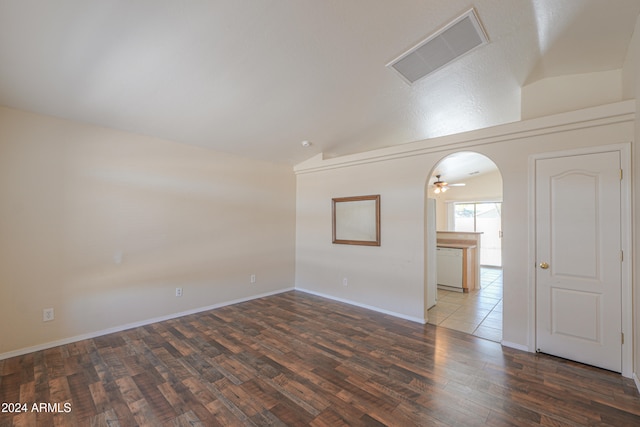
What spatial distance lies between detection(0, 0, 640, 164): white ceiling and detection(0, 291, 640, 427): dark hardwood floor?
102 inches

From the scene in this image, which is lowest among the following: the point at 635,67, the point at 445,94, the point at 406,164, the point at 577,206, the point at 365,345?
the point at 365,345

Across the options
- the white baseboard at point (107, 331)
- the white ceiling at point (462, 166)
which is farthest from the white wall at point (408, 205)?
the white ceiling at point (462, 166)

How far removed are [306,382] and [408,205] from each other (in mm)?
2569

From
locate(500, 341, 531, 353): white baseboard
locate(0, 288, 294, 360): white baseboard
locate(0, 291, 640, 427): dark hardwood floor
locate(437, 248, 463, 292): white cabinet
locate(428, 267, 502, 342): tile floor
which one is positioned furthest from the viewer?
locate(437, 248, 463, 292): white cabinet

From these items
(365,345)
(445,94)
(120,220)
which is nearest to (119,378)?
(120,220)

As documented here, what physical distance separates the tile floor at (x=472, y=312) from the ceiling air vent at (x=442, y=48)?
122 inches

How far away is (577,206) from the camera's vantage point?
256cm

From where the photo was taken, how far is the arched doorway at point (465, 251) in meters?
3.69

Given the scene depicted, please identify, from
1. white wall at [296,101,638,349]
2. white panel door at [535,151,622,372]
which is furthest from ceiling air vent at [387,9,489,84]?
white panel door at [535,151,622,372]

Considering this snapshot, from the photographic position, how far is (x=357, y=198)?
14.1ft

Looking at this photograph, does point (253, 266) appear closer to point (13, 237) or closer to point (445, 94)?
point (13, 237)

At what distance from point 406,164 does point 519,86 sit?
1522 millimetres

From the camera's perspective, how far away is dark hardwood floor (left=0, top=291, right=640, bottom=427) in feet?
5.99

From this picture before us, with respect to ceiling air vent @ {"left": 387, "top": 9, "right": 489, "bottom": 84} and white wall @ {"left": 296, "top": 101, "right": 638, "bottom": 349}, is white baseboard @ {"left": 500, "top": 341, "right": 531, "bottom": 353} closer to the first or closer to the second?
white wall @ {"left": 296, "top": 101, "right": 638, "bottom": 349}
